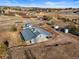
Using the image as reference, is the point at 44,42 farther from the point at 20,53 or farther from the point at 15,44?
the point at 20,53

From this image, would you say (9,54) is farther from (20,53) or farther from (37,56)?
(37,56)

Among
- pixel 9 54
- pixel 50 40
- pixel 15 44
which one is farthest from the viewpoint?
pixel 50 40

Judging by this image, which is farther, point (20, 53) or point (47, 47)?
point (47, 47)

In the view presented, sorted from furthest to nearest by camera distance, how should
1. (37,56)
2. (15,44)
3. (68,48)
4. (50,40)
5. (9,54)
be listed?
(50,40), (15,44), (68,48), (9,54), (37,56)

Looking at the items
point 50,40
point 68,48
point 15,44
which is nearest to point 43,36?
point 50,40

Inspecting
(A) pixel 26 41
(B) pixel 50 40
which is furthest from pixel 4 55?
(B) pixel 50 40

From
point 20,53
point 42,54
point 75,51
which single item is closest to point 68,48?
point 75,51

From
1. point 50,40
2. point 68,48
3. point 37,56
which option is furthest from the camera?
point 50,40

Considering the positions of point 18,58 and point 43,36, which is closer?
point 18,58
